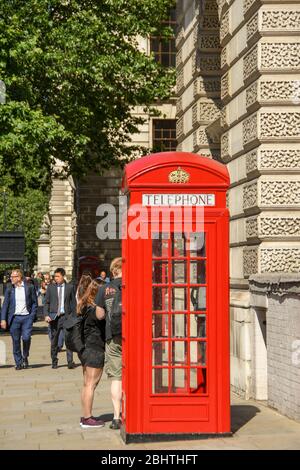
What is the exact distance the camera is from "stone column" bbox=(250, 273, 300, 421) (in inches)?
470

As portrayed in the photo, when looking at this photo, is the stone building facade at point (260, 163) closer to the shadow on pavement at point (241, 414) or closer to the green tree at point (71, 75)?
the shadow on pavement at point (241, 414)

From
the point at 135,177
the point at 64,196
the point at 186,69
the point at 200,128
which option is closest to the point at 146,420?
the point at 135,177

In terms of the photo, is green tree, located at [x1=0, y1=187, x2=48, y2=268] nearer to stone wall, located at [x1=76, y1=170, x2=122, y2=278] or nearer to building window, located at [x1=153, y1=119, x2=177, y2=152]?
stone wall, located at [x1=76, y1=170, x2=122, y2=278]

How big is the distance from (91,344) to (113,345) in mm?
235

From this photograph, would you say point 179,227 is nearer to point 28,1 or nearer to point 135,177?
point 135,177

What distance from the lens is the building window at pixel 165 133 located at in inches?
1726

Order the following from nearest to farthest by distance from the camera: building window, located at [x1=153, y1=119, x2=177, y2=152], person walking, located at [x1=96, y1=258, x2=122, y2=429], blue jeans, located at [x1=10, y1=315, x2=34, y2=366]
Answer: person walking, located at [x1=96, y1=258, x2=122, y2=429], blue jeans, located at [x1=10, y1=315, x2=34, y2=366], building window, located at [x1=153, y1=119, x2=177, y2=152]

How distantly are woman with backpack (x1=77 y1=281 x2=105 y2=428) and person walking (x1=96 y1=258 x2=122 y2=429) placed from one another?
85 mm

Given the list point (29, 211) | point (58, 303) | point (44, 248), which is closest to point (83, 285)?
point (58, 303)

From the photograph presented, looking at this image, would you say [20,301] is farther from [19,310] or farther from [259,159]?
[259,159]

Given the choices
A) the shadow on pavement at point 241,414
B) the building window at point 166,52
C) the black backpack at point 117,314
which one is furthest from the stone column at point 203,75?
the building window at point 166,52

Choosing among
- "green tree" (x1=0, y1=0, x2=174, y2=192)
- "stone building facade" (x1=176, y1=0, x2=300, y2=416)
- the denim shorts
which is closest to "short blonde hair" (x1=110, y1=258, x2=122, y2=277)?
the denim shorts

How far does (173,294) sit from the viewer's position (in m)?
10.5

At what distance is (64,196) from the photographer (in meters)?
62.9
